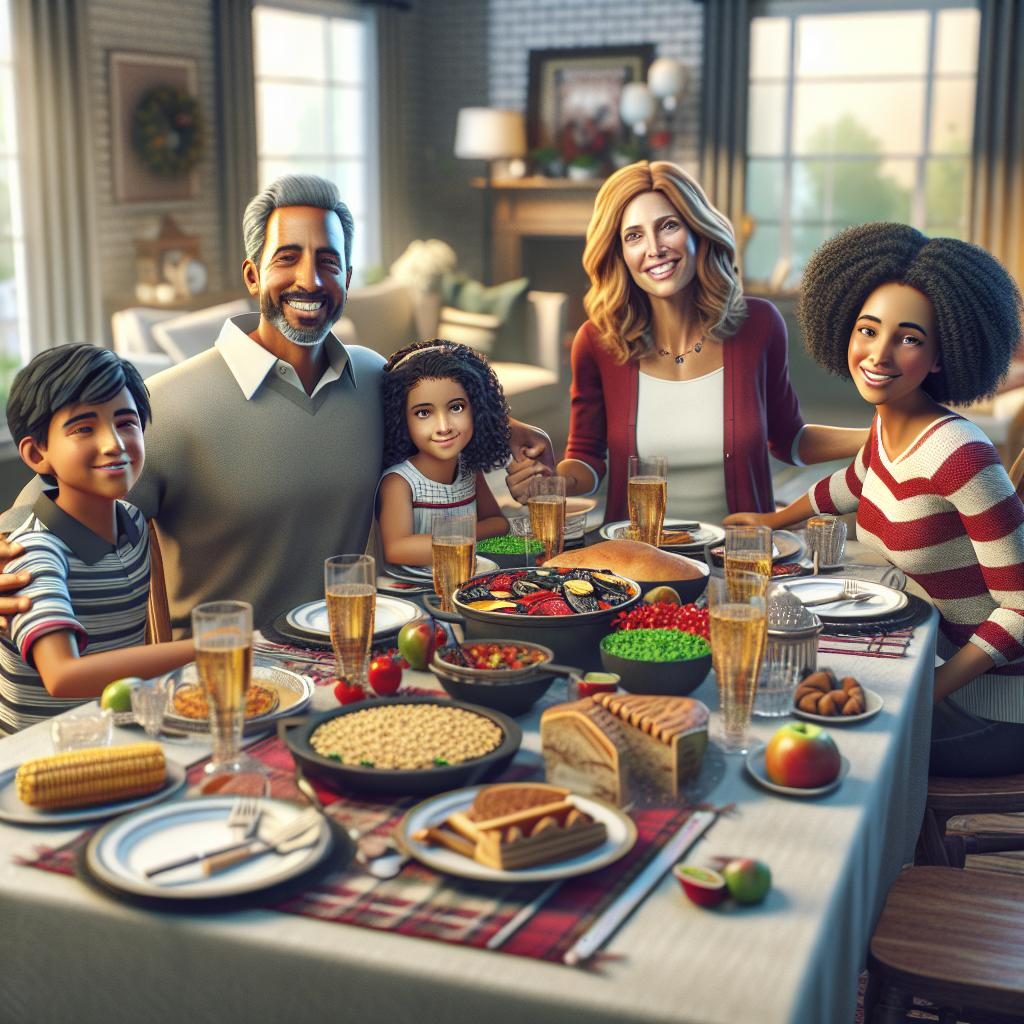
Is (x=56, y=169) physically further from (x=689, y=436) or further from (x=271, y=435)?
(x=271, y=435)

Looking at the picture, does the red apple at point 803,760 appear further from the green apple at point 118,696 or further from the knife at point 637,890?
the green apple at point 118,696

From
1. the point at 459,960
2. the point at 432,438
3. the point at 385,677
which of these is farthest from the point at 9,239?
the point at 459,960

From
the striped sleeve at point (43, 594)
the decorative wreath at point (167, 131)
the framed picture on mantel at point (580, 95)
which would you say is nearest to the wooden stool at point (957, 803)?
the striped sleeve at point (43, 594)

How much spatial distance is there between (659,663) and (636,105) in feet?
24.9

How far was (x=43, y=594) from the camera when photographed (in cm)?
166

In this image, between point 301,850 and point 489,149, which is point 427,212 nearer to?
point 489,149

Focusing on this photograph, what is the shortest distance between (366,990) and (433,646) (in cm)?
68

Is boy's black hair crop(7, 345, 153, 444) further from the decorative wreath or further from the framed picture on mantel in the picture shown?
the framed picture on mantel

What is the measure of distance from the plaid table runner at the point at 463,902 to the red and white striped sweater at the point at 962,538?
0.91m

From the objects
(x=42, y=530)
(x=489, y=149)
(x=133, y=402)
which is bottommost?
(x=42, y=530)

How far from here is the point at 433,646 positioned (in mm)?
1664

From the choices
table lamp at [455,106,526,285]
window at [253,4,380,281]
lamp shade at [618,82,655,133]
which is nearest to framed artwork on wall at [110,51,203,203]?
window at [253,4,380,281]

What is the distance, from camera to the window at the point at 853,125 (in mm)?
8297

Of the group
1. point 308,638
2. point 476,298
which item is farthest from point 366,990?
point 476,298
